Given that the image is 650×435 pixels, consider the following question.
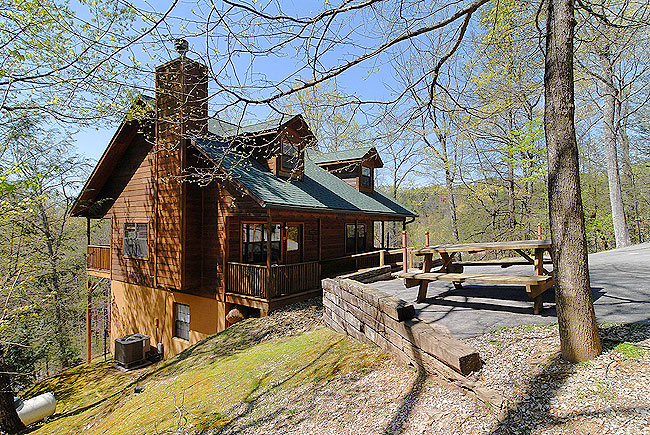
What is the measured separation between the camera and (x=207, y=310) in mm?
11133

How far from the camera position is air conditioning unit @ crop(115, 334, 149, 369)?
36.0 feet

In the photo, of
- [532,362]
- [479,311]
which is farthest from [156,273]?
[532,362]

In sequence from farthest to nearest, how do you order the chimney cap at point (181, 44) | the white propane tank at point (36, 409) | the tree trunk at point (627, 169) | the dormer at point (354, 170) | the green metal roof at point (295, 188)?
the tree trunk at point (627, 169)
the dormer at point (354, 170)
the green metal roof at point (295, 188)
the white propane tank at point (36, 409)
the chimney cap at point (181, 44)

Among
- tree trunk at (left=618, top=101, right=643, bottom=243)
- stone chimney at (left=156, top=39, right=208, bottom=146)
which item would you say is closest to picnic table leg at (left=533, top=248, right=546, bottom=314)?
stone chimney at (left=156, top=39, right=208, bottom=146)

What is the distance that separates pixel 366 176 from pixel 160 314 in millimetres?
12172

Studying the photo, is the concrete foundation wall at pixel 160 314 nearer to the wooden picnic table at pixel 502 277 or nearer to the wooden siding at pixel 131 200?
the wooden siding at pixel 131 200

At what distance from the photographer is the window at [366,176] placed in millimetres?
18283

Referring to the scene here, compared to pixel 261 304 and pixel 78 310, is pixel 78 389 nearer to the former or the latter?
pixel 261 304

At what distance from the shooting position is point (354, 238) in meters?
16.3

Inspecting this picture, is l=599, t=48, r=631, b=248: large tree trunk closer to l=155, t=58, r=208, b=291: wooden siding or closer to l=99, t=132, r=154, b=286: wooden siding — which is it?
l=155, t=58, r=208, b=291: wooden siding

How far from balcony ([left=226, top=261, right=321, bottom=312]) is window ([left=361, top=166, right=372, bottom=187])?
8466 millimetres

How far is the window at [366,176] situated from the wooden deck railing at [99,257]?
12583 millimetres

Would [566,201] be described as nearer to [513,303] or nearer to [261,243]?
[513,303]

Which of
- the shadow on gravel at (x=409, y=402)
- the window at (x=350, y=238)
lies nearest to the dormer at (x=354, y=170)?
the window at (x=350, y=238)
